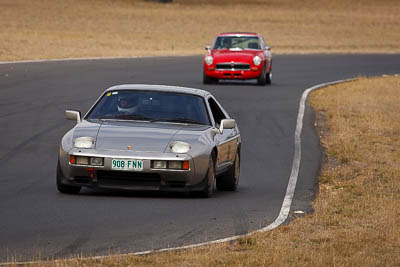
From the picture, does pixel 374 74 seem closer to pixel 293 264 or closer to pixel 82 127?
pixel 82 127

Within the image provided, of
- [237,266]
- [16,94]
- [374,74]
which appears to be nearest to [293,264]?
[237,266]

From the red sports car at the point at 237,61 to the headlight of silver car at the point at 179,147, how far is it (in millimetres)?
20140

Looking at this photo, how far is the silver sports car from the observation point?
A: 437 inches

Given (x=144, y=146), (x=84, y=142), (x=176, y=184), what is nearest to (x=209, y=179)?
(x=176, y=184)

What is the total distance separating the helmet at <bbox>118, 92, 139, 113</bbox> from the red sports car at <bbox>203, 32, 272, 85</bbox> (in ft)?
62.2

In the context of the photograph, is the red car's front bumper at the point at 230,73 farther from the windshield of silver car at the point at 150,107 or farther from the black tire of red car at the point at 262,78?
the windshield of silver car at the point at 150,107

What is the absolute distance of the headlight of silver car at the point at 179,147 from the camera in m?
11.2

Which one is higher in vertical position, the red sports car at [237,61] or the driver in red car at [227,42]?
the driver in red car at [227,42]

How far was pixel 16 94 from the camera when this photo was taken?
83.6ft

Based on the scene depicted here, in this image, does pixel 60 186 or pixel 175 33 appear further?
pixel 175 33

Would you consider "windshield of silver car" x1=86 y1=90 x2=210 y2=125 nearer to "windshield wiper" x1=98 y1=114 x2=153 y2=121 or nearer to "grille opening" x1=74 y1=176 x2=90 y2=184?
"windshield wiper" x1=98 y1=114 x2=153 y2=121

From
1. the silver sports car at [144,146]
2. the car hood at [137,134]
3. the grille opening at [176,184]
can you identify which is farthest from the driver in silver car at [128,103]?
the grille opening at [176,184]

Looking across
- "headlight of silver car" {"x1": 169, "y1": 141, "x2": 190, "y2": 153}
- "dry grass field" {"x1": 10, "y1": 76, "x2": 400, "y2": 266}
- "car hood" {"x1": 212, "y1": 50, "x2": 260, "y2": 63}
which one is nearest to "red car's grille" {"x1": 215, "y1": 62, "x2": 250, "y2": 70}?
"car hood" {"x1": 212, "y1": 50, "x2": 260, "y2": 63}

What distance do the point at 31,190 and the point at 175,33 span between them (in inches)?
2356
